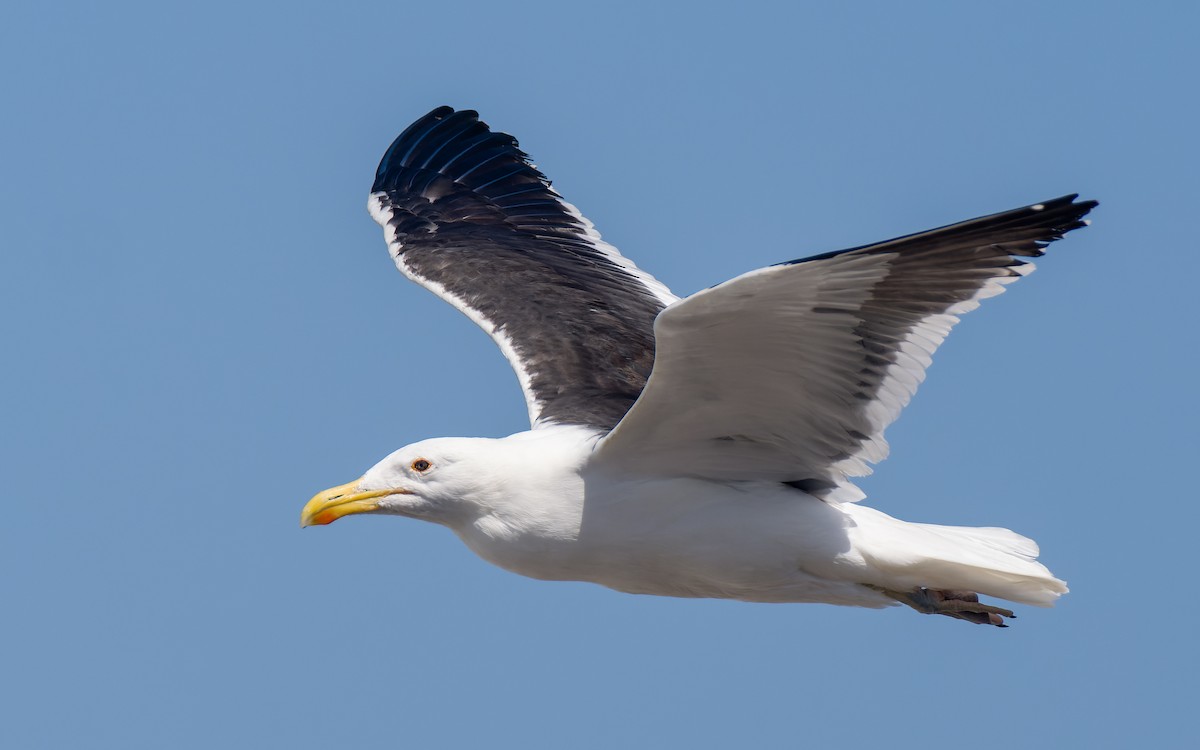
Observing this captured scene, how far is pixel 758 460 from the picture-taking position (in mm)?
8148

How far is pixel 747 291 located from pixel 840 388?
109 centimetres

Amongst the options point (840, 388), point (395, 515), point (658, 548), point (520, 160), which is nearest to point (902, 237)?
point (840, 388)

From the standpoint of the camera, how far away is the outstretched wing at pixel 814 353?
679 centimetres

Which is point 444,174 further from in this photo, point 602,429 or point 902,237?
point 902,237

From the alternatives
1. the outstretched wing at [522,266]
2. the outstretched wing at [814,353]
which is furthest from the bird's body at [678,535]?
the outstretched wing at [522,266]

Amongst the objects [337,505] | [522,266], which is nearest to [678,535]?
[337,505]

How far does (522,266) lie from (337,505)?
3.35 metres

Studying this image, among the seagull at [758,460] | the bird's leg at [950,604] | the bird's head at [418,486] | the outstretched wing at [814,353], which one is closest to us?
the outstretched wing at [814,353]

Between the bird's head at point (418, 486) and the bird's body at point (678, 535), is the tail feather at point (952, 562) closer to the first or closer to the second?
the bird's body at point (678, 535)

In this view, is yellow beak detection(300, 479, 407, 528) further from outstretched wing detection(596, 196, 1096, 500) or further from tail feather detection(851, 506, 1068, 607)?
tail feather detection(851, 506, 1068, 607)

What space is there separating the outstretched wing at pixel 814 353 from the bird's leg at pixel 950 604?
57 centimetres

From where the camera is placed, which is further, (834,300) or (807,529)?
(807,529)

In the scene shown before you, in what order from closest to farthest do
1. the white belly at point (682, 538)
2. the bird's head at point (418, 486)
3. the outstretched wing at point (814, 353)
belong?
the outstretched wing at point (814, 353)
the white belly at point (682, 538)
the bird's head at point (418, 486)

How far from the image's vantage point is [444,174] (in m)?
12.6
